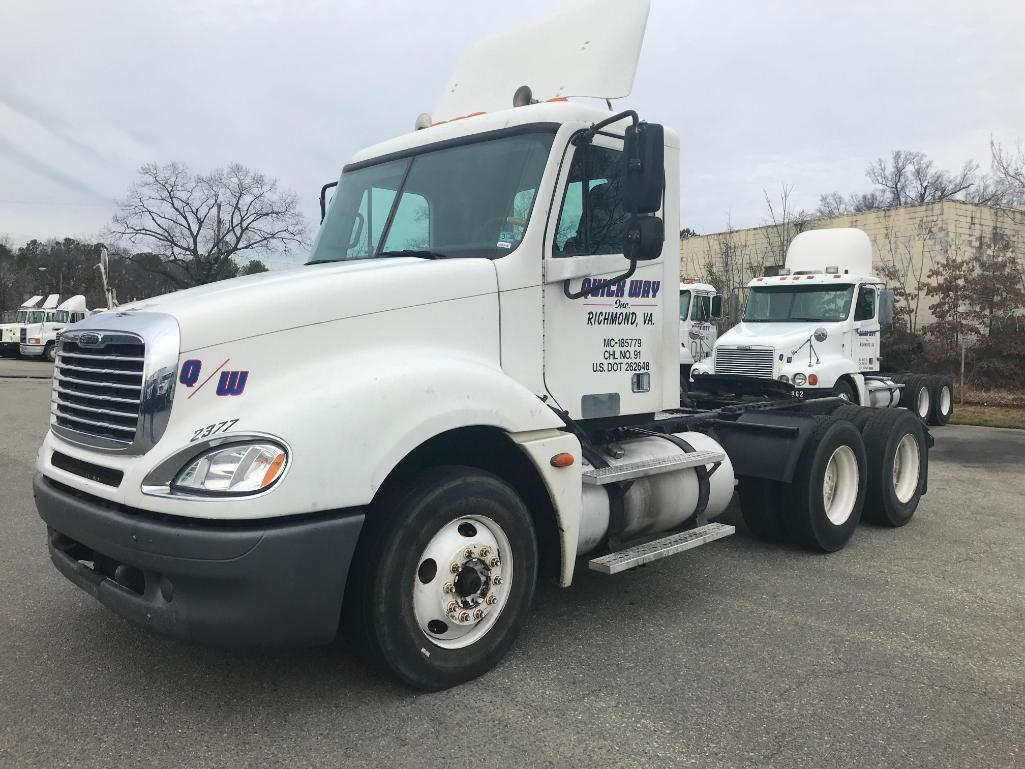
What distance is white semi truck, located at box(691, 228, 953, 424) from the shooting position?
12.3m

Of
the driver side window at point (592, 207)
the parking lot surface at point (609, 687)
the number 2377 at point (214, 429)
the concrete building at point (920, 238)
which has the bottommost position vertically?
the parking lot surface at point (609, 687)

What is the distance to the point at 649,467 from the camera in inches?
181

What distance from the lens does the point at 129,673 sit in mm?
3699

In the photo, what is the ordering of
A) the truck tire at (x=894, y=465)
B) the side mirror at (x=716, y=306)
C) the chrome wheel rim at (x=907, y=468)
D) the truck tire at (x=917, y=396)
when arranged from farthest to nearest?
the side mirror at (x=716, y=306)
the truck tire at (x=917, y=396)
the chrome wheel rim at (x=907, y=468)
the truck tire at (x=894, y=465)

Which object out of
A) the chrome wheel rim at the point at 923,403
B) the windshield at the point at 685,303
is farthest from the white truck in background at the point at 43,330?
the chrome wheel rim at the point at 923,403

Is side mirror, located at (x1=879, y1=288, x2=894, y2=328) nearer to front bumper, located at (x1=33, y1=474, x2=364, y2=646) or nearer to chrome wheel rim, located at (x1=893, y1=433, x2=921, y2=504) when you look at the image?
chrome wheel rim, located at (x1=893, y1=433, x2=921, y2=504)

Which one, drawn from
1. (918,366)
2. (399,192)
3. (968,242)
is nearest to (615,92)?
(399,192)

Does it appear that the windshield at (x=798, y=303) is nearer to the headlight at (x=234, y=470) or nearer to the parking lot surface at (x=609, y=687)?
the parking lot surface at (x=609, y=687)

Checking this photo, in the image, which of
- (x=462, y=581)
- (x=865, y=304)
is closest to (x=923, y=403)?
(x=865, y=304)

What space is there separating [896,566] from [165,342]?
5.18 meters

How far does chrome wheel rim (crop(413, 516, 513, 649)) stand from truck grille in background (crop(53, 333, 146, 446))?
1392 mm

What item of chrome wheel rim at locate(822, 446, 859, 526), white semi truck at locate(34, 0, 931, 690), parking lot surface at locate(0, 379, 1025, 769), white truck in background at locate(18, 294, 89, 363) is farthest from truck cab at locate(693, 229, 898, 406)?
white truck in background at locate(18, 294, 89, 363)

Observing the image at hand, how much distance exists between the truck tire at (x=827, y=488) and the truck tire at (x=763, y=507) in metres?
0.08

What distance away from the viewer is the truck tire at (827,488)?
5820mm
